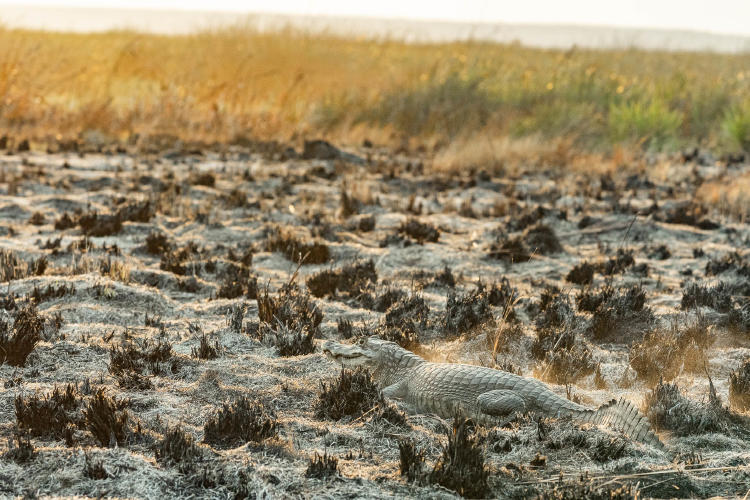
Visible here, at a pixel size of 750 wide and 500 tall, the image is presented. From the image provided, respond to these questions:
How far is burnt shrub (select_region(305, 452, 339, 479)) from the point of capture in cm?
378

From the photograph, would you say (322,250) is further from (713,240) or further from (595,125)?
(595,125)

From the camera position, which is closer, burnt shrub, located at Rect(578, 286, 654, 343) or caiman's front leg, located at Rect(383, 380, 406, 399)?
caiman's front leg, located at Rect(383, 380, 406, 399)

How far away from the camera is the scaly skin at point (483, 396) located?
14.0ft

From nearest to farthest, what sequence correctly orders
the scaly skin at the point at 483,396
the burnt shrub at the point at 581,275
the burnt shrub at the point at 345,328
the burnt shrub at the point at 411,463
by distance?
1. the burnt shrub at the point at 411,463
2. the scaly skin at the point at 483,396
3. the burnt shrub at the point at 345,328
4. the burnt shrub at the point at 581,275

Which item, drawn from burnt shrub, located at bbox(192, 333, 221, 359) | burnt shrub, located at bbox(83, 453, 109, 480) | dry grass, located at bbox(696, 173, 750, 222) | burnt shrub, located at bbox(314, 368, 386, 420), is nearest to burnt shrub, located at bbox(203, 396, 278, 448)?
burnt shrub, located at bbox(314, 368, 386, 420)

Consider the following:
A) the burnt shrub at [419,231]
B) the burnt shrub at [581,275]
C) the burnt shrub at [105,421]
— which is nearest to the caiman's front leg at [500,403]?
the burnt shrub at [105,421]

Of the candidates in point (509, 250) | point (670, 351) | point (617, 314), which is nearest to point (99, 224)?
point (509, 250)

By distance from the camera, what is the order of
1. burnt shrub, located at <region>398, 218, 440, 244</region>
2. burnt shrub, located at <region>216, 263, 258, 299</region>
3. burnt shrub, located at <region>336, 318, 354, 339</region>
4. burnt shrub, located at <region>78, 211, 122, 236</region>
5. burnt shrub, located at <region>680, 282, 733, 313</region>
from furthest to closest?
1. burnt shrub, located at <region>398, 218, 440, 244</region>
2. burnt shrub, located at <region>78, 211, 122, 236</region>
3. burnt shrub, located at <region>216, 263, 258, 299</region>
4. burnt shrub, located at <region>680, 282, 733, 313</region>
5. burnt shrub, located at <region>336, 318, 354, 339</region>

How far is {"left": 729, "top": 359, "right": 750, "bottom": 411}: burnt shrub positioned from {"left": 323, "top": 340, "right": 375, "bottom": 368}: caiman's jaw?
98.7 inches

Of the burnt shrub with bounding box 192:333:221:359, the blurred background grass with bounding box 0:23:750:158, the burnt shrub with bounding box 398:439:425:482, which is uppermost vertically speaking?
the blurred background grass with bounding box 0:23:750:158

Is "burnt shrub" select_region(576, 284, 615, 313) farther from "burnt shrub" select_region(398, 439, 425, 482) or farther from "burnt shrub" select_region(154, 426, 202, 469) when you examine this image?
"burnt shrub" select_region(154, 426, 202, 469)

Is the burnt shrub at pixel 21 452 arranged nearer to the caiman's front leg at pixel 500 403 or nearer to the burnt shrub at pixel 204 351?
the burnt shrub at pixel 204 351

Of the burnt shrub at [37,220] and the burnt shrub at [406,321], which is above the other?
the burnt shrub at [406,321]

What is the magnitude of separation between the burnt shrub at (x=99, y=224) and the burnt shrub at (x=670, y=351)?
6587mm
